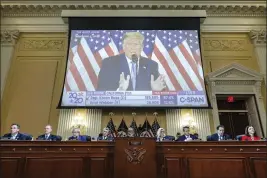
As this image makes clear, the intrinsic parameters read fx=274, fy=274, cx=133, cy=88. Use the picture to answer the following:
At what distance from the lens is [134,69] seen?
27.9ft

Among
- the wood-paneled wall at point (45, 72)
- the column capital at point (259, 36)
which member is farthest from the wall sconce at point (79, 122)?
the column capital at point (259, 36)

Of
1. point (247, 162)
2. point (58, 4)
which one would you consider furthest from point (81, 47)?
point (247, 162)

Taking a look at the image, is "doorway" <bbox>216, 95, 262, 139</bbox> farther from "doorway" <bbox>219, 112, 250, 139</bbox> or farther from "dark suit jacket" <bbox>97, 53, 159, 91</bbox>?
"dark suit jacket" <bbox>97, 53, 159, 91</bbox>

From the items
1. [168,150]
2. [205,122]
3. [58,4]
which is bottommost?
[168,150]

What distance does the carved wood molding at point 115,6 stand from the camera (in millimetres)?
9641

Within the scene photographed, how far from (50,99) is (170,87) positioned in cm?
370

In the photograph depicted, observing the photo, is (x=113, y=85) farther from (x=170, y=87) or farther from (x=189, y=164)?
(x=189, y=164)

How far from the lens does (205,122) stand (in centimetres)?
796

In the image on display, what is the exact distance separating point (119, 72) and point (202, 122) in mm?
2883

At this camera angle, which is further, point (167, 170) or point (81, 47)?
point (81, 47)

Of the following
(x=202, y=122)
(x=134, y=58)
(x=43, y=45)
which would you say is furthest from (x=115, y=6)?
(x=202, y=122)

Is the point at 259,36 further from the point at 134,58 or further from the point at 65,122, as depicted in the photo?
the point at 65,122

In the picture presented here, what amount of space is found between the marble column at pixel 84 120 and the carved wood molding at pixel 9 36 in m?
3.31

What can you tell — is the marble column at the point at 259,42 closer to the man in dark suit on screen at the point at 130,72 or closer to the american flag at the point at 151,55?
the american flag at the point at 151,55
